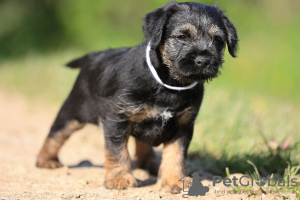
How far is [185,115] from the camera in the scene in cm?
412

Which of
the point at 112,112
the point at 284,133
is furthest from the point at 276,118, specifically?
the point at 112,112

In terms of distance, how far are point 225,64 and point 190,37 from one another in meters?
7.66

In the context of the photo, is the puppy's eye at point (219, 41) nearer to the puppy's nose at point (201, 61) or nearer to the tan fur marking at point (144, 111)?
the puppy's nose at point (201, 61)

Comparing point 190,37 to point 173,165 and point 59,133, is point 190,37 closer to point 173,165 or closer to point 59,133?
point 173,165

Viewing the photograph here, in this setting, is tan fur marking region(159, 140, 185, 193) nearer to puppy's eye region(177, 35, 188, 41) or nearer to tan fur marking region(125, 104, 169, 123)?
tan fur marking region(125, 104, 169, 123)

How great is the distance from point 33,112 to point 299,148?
484 cm

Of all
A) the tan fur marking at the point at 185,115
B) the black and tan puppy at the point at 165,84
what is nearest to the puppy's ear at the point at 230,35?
the black and tan puppy at the point at 165,84

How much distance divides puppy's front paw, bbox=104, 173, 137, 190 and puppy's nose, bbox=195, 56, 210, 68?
4.23 feet

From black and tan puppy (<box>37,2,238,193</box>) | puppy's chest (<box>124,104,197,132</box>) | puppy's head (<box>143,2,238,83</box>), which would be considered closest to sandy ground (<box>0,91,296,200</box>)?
black and tan puppy (<box>37,2,238,193</box>)

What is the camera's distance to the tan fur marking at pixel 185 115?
4.11 m

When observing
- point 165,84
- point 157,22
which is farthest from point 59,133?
point 157,22

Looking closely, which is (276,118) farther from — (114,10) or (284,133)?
(114,10)

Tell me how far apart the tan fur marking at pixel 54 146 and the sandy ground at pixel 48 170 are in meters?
0.12

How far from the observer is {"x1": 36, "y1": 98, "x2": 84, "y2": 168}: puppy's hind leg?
499 cm
